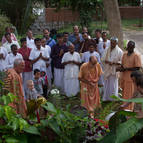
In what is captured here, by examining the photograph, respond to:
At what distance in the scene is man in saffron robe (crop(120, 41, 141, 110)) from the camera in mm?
5754

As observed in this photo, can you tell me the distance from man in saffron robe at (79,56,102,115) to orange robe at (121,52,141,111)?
24.3 inches

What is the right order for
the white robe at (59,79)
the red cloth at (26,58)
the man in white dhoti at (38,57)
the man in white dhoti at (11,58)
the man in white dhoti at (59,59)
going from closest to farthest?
the man in white dhoti at (11,58), the man in white dhoti at (38,57), the red cloth at (26,58), the man in white dhoti at (59,59), the white robe at (59,79)

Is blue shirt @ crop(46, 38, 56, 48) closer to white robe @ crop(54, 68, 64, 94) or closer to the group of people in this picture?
the group of people

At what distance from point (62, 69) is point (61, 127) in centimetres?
537

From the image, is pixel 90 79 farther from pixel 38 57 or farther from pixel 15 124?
pixel 15 124

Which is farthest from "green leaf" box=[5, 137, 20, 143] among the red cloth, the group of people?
the red cloth

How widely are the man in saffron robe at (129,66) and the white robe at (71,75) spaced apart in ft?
4.74

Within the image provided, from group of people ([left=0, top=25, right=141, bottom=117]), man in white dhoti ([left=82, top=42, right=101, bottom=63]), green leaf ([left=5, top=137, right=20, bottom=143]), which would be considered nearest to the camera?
green leaf ([left=5, top=137, right=20, bottom=143])

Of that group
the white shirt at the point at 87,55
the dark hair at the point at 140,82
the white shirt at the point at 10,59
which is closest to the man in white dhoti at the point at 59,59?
the white shirt at the point at 87,55

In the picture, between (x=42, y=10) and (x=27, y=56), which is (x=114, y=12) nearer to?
(x=27, y=56)

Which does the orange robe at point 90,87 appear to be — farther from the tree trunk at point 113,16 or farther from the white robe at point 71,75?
the tree trunk at point 113,16

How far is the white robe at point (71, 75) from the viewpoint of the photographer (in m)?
6.95

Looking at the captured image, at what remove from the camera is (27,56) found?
7176 millimetres

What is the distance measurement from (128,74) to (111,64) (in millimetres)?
565
